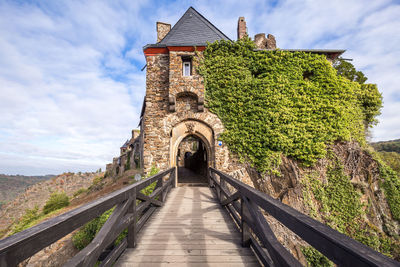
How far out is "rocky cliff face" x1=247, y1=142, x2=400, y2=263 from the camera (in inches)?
263

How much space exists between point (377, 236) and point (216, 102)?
26.5 feet

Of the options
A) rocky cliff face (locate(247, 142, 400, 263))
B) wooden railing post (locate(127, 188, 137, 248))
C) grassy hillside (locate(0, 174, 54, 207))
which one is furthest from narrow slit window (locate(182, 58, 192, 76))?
grassy hillside (locate(0, 174, 54, 207))

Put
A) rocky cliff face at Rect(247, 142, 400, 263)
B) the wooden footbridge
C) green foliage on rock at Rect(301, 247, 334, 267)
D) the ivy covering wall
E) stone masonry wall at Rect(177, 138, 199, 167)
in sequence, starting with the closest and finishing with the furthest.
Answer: the wooden footbridge, green foliage on rock at Rect(301, 247, 334, 267), rocky cliff face at Rect(247, 142, 400, 263), the ivy covering wall, stone masonry wall at Rect(177, 138, 199, 167)

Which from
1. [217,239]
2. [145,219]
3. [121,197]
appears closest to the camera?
[121,197]

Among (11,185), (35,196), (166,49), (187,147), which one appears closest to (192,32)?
(166,49)

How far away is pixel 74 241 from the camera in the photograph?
5.85 m

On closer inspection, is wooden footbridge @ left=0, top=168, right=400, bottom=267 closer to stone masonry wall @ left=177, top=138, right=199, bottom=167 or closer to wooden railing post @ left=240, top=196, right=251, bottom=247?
wooden railing post @ left=240, top=196, right=251, bottom=247

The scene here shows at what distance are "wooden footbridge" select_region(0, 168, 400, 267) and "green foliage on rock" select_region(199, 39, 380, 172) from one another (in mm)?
3430

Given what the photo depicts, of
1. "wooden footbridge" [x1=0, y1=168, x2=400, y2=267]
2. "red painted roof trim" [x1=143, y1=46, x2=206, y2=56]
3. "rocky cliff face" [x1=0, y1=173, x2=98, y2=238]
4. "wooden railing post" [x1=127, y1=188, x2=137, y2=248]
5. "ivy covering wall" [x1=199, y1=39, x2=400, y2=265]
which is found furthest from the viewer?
"rocky cliff face" [x1=0, y1=173, x2=98, y2=238]

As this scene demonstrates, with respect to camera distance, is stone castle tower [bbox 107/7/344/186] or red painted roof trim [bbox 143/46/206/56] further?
red painted roof trim [bbox 143/46/206/56]

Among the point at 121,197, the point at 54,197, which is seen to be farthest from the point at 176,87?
the point at 54,197

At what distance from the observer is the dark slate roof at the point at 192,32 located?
7.81 metres

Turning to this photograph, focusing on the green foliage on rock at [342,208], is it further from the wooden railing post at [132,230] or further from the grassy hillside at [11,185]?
the grassy hillside at [11,185]

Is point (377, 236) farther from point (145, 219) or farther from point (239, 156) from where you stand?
point (145, 219)
